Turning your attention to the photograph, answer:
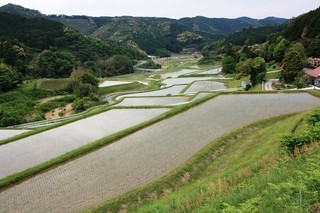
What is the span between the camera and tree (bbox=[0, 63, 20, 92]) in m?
39.3

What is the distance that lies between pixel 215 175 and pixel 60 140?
8.28m

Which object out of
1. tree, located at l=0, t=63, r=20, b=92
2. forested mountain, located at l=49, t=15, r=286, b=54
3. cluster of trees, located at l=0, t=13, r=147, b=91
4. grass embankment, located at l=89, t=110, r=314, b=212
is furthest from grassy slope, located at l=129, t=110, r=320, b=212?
forested mountain, located at l=49, t=15, r=286, b=54

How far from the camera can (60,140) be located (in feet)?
48.1

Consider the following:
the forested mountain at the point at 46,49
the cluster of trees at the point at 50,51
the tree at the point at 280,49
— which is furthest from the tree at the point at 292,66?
the forested mountain at the point at 46,49

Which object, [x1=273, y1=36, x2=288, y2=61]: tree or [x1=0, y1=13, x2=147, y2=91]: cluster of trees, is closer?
[x1=273, y1=36, x2=288, y2=61]: tree

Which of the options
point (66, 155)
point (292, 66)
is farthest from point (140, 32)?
point (66, 155)

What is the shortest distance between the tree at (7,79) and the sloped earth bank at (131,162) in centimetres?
3015

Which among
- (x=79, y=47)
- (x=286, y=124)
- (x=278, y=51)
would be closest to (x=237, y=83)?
(x=278, y=51)

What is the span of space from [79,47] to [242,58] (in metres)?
38.3

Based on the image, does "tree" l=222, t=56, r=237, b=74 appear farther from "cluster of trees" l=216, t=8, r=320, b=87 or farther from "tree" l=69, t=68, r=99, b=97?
"tree" l=69, t=68, r=99, b=97

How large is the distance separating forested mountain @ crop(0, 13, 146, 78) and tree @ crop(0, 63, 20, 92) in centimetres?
702

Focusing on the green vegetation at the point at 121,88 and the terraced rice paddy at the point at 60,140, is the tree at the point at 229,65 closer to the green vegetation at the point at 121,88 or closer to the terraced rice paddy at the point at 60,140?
the green vegetation at the point at 121,88

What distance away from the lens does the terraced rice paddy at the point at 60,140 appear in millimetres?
12102

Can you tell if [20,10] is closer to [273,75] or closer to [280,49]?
[280,49]
